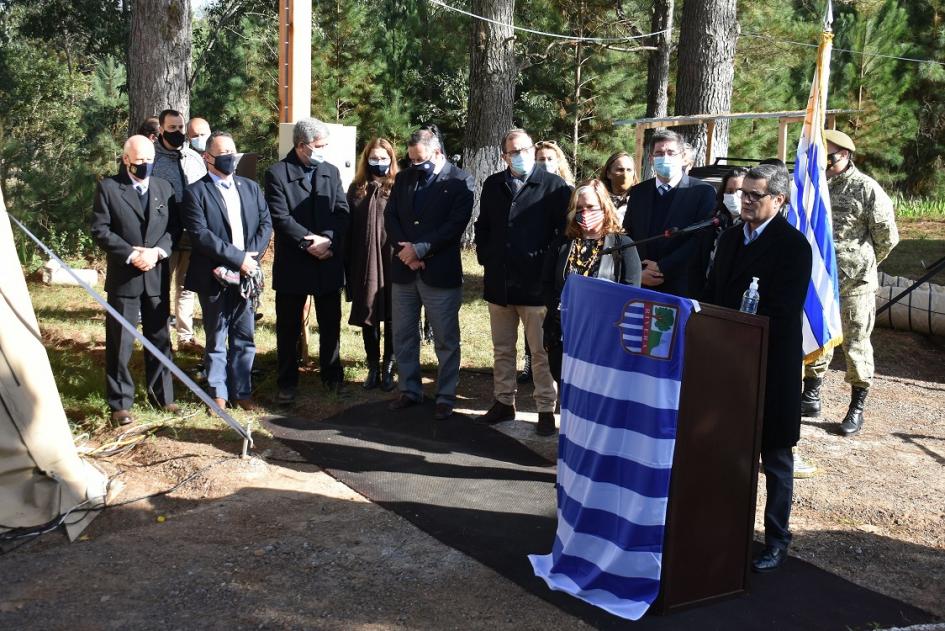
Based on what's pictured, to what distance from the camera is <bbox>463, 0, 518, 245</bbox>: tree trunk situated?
14.3m

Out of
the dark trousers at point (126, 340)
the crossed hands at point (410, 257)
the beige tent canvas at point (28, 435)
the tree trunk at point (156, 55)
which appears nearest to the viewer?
the beige tent canvas at point (28, 435)

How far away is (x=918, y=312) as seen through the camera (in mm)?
10031

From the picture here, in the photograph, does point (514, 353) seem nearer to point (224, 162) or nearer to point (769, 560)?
point (224, 162)

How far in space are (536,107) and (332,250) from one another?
14763 millimetres

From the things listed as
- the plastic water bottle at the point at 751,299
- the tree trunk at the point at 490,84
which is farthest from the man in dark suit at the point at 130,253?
the tree trunk at the point at 490,84

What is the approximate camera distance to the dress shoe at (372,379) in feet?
25.2

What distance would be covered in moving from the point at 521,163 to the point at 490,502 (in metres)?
2.31

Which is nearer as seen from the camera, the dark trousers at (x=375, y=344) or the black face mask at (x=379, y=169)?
the black face mask at (x=379, y=169)

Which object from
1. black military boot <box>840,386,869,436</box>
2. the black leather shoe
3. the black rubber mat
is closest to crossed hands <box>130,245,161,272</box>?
the black rubber mat

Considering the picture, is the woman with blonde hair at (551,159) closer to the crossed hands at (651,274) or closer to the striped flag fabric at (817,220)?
the crossed hands at (651,274)

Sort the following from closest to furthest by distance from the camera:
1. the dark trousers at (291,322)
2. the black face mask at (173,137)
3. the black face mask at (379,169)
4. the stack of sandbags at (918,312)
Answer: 1. the dark trousers at (291,322)
2. the black face mask at (379,169)
3. the black face mask at (173,137)
4. the stack of sandbags at (918,312)

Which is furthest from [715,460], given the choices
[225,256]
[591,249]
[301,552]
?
[225,256]

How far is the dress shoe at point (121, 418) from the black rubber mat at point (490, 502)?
90 cm

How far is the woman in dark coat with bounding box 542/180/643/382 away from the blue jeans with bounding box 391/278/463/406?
1311 mm
